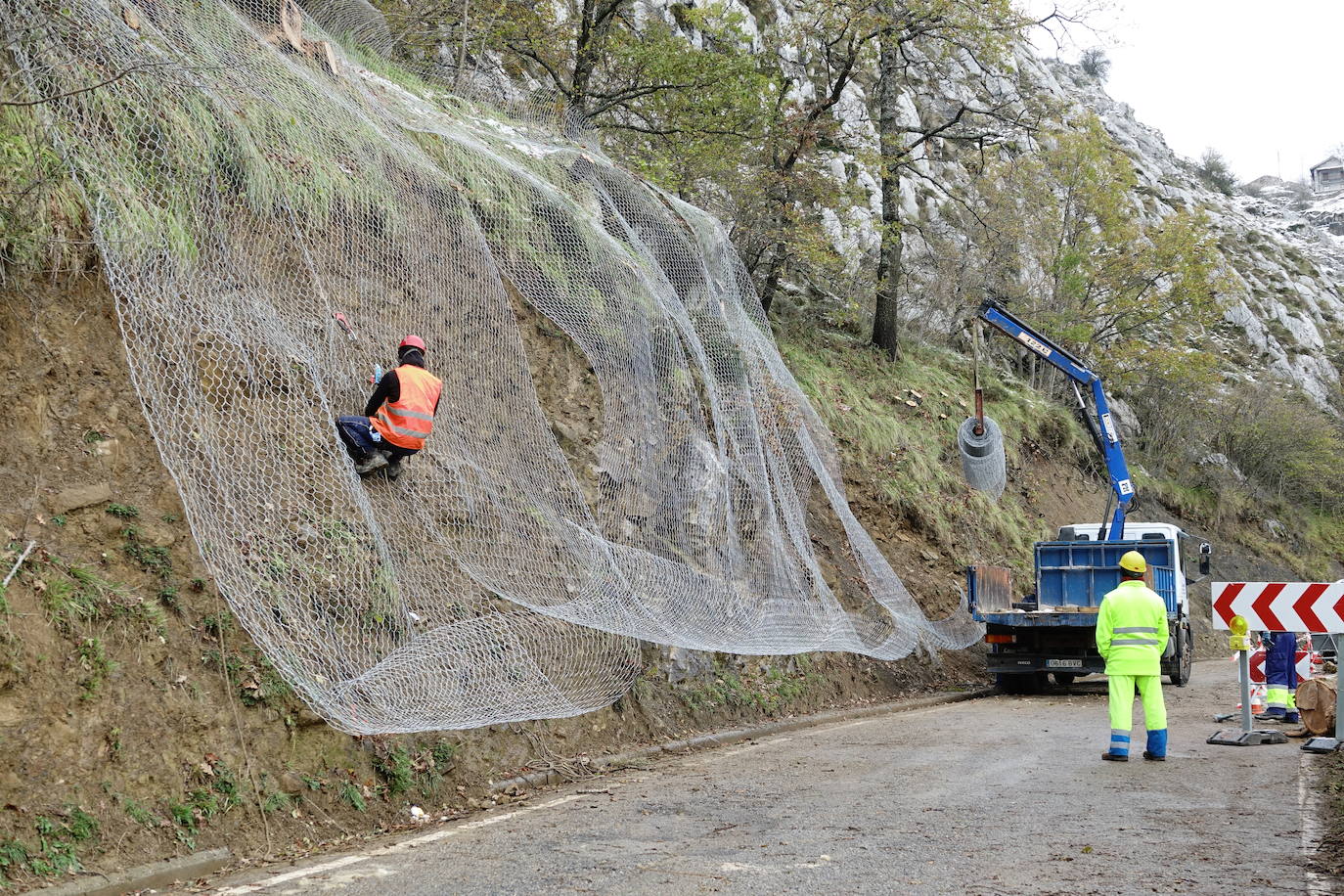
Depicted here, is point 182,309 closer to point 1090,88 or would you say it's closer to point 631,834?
point 631,834

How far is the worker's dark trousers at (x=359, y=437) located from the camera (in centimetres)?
658

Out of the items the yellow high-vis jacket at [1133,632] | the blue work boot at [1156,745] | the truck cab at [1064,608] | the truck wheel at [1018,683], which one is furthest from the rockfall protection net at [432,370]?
the blue work boot at [1156,745]

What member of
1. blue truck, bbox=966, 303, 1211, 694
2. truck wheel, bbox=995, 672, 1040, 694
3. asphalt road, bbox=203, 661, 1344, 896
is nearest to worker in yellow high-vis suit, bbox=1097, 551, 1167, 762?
asphalt road, bbox=203, 661, 1344, 896

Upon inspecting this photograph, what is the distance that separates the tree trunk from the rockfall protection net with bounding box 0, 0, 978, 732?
7.17m

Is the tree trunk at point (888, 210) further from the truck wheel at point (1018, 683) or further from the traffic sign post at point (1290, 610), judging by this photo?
the traffic sign post at point (1290, 610)

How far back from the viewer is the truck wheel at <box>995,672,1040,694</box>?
12797 millimetres

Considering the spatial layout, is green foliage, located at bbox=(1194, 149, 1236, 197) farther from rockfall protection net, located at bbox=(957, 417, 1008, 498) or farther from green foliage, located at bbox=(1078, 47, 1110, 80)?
rockfall protection net, located at bbox=(957, 417, 1008, 498)

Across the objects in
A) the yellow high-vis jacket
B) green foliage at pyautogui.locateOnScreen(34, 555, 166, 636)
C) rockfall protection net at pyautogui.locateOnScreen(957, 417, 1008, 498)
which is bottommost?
the yellow high-vis jacket

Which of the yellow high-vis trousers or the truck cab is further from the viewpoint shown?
the truck cab

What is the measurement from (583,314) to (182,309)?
179 inches

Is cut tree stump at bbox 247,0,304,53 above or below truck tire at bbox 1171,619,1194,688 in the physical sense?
above

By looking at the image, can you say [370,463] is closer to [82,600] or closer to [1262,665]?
[82,600]

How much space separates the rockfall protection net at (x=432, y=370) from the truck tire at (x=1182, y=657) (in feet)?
11.7

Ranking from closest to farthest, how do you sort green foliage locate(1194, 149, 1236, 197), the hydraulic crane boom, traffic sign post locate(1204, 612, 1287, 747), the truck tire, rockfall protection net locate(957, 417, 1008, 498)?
1. traffic sign post locate(1204, 612, 1287, 747)
2. the truck tire
3. rockfall protection net locate(957, 417, 1008, 498)
4. the hydraulic crane boom
5. green foliage locate(1194, 149, 1236, 197)
